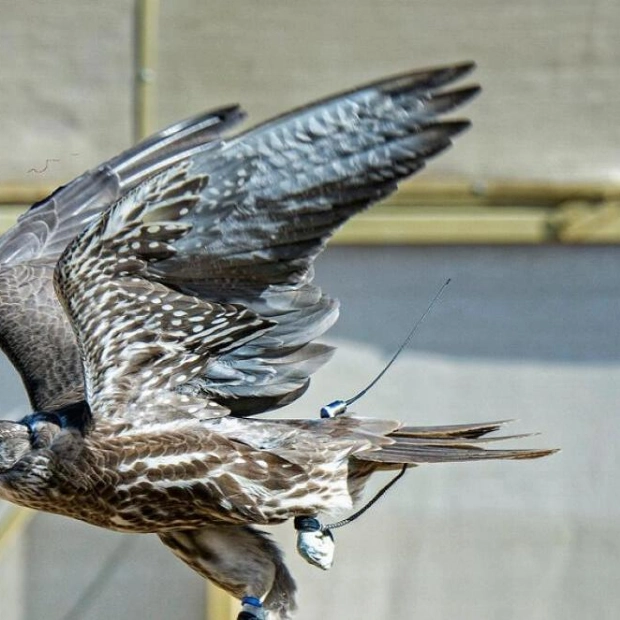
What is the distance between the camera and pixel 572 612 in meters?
7.06

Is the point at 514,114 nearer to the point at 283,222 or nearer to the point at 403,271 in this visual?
the point at 403,271

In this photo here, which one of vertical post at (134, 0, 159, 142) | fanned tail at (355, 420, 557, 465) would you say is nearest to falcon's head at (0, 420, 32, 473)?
fanned tail at (355, 420, 557, 465)

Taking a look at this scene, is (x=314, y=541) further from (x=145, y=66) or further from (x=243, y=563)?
(x=145, y=66)

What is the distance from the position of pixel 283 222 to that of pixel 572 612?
9.47 ft

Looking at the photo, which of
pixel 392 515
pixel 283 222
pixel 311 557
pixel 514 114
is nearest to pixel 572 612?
pixel 392 515

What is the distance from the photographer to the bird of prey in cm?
460

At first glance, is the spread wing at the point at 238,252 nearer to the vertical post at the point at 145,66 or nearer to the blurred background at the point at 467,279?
the blurred background at the point at 467,279

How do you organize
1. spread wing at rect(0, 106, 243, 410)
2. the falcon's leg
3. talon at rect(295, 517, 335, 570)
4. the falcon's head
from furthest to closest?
spread wing at rect(0, 106, 243, 410)
the falcon's leg
talon at rect(295, 517, 335, 570)
the falcon's head

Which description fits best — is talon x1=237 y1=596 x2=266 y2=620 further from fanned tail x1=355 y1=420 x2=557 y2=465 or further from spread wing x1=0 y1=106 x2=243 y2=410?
spread wing x1=0 y1=106 x2=243 y2=410

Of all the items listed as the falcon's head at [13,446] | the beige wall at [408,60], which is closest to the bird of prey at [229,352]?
Answer: the falcon's head at [13,446]

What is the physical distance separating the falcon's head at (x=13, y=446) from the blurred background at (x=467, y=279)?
2.05 m

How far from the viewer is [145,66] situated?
6.97 meters

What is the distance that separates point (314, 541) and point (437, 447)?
1.34 ft

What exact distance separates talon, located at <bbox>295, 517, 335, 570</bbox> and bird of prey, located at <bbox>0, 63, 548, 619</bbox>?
1 cm
